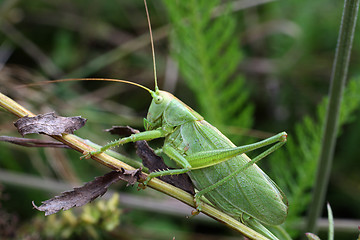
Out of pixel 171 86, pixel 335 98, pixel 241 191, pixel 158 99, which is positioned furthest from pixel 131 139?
pixel 171 86

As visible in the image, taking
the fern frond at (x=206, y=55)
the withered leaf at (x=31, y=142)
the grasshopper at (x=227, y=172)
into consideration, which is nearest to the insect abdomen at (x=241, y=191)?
the grasshopper at (x=227, y=172)

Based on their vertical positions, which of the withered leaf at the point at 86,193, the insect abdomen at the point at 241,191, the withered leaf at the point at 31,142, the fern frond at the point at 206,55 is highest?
the fern frond at the point at 206,55

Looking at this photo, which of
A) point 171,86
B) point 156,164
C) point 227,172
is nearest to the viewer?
point 156,164

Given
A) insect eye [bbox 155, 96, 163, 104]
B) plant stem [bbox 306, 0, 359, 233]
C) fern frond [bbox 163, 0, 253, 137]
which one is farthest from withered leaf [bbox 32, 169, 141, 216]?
fern frond [bbox 163, 0, 253, 137]

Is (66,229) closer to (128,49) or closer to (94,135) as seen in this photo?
(94,135)

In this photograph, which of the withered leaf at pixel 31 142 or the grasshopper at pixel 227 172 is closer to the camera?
the withered leaf at pixel 31 142

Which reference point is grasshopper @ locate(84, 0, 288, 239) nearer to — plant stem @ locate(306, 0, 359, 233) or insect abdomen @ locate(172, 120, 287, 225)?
insect abdomen @ locate(172, 120, 287, 225)

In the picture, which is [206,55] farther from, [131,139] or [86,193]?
[86,193]

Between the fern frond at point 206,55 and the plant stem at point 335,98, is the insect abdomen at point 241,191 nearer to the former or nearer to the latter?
the plant stem at point 335,98

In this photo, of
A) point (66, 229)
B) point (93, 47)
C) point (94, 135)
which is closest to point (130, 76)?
point (93, 47)
